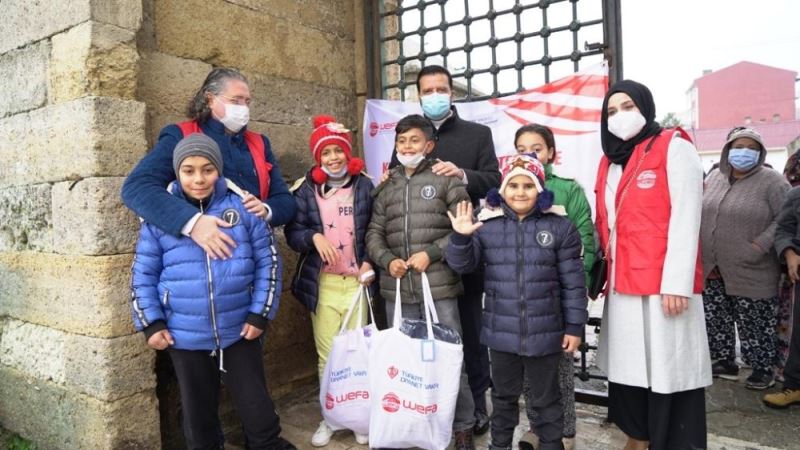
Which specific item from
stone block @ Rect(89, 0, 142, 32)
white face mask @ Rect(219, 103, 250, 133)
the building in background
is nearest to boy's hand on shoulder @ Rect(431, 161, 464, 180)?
white face mask @ Rect(219, 103, 250, 133)

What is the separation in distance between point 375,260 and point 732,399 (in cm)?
284

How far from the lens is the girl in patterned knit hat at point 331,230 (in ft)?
9.64

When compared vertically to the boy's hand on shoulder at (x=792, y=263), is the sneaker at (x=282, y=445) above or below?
below

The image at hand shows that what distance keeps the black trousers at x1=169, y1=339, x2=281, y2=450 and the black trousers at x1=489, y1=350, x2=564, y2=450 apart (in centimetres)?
110

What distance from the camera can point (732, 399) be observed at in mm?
3699

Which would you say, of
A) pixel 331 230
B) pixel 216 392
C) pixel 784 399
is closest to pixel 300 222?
pixel 331 230

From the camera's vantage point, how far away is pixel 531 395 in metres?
2.54

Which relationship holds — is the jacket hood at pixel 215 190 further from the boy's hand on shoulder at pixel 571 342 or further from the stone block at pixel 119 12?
the boy's hand on shoulder at pixel 571 342

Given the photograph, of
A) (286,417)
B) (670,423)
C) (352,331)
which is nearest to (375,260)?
(352,331)

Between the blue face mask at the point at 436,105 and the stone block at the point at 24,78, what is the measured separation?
2.02 meters

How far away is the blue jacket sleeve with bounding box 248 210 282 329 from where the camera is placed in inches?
95.3

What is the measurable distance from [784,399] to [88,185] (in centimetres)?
439

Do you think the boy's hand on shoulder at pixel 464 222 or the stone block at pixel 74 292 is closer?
the boy's hand on shoulder at pixel 464 222

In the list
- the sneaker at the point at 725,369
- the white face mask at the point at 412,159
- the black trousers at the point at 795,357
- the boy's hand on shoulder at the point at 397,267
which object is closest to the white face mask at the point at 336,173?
the white face mask at the point at 412,159
